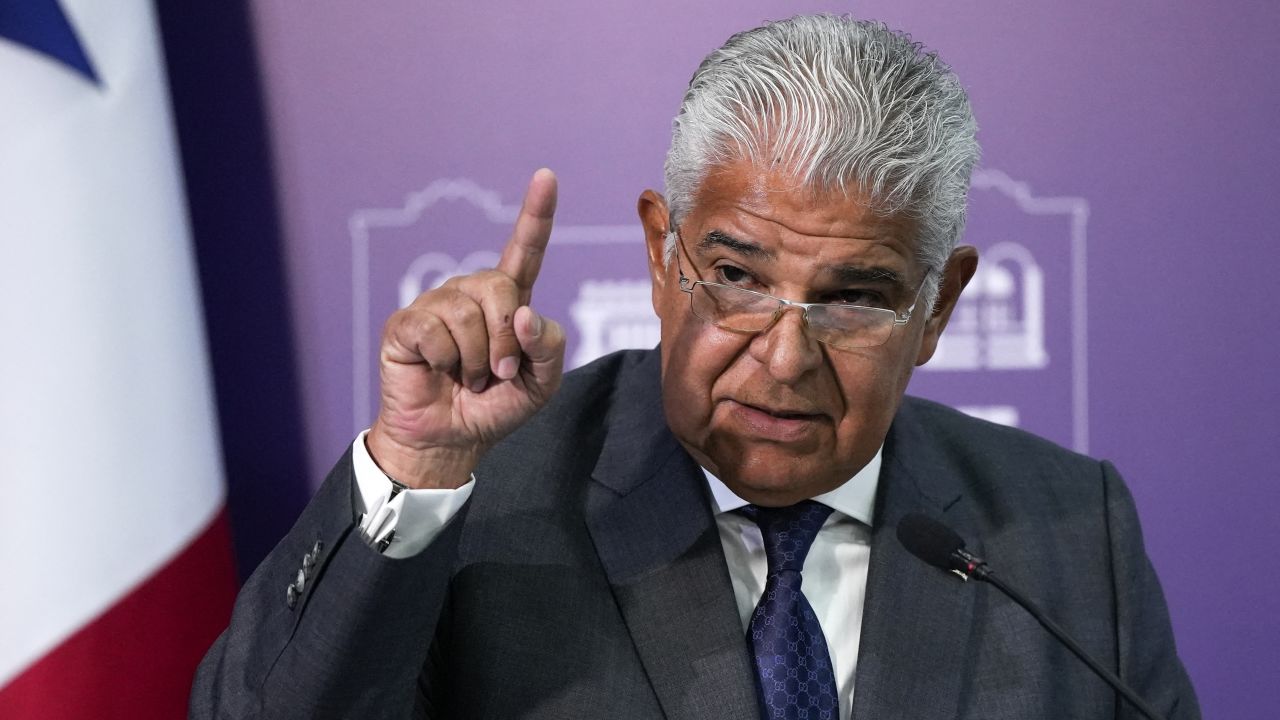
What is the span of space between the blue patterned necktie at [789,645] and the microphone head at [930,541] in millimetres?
200

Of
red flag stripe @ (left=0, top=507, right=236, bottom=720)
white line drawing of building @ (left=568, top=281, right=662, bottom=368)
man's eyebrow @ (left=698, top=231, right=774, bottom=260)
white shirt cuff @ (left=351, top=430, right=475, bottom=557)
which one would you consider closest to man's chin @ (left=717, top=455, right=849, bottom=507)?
man's eyebrow @ (left=698, top=231, right=774, bottom=260)

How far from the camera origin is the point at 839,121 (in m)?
1.54

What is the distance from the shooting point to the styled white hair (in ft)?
5.07

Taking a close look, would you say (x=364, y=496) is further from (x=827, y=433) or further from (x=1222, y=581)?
(x=1222, y=581)

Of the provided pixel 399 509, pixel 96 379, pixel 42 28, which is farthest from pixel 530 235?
pixel 42 28

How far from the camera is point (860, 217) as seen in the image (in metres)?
1.56

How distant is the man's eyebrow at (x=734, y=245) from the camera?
156 centimetres

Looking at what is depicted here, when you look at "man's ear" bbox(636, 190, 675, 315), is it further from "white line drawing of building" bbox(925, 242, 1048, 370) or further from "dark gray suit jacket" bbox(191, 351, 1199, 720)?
"white line drawing of building" bbox(925, 242, 1048, 370)

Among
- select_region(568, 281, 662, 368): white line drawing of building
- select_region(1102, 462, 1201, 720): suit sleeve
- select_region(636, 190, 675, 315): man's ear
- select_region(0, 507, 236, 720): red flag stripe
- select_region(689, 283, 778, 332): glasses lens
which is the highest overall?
select_region(636, 190, 675, 315): man's ear

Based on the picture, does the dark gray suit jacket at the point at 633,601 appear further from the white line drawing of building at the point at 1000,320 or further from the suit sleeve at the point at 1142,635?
the white line drawing of building at the point at 1000,320

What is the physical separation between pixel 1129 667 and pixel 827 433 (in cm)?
57

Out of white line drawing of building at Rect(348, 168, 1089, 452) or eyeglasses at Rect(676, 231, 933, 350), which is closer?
eyeglasses at Rect(676, 231, 933, 350)

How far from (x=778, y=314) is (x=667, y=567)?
1.16ft

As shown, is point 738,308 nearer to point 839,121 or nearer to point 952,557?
point 839,121
